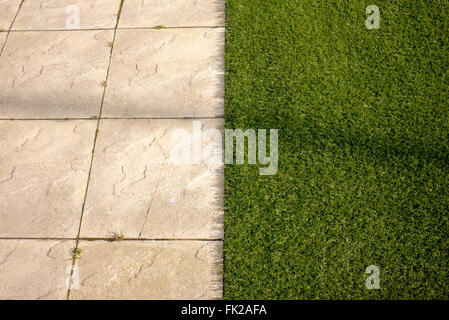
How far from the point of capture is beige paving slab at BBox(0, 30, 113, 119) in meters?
3.95

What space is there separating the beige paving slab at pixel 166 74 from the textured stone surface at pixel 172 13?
14cm

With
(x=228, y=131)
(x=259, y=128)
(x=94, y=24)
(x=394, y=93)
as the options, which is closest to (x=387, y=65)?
(x=394, y=93)

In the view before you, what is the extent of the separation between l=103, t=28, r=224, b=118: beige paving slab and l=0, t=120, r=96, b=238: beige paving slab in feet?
1.60

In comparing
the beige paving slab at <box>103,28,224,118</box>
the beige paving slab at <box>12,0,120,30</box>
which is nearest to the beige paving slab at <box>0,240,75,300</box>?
the beige paving slab at <box>103,28,224,118</box>

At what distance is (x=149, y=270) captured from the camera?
301 cm

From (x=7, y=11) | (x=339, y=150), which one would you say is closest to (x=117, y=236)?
(x=339, y=150)

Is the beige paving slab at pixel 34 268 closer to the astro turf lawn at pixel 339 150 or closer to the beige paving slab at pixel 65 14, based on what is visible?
the astro turf lawn at pixel 339 150

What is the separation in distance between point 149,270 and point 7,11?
404 centimetres

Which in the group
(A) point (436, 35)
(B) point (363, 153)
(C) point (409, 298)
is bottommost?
(C) point (409, 298)

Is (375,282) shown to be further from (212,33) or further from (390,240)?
(212,33)

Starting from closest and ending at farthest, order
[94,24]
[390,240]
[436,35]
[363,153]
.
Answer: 1. [390,240]
2. [363,153]
3. [436,35]
4. [94,24]

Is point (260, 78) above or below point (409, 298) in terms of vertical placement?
above

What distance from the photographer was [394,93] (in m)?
3.86
